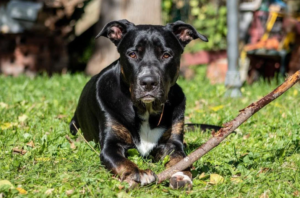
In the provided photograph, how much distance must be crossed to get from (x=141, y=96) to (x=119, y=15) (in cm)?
647

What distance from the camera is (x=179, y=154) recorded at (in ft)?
14.8

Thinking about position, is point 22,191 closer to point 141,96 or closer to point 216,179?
point 141,96

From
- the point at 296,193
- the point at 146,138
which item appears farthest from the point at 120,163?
the point at 296,193

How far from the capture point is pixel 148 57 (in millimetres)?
4477

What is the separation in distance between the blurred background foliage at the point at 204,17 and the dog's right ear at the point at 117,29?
301 inches

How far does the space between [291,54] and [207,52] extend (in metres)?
2.61

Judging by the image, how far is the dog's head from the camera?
4.30m

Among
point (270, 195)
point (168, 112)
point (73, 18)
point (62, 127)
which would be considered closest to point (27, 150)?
point (62, 127)

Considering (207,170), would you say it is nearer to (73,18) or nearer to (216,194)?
(216,194)

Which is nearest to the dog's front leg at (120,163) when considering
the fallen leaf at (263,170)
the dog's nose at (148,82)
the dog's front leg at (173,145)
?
the dog's front leg at (173,145)

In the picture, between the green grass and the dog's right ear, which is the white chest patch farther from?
the dog's right ear

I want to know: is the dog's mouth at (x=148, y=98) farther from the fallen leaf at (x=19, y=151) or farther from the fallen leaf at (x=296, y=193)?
the fallen leaf at (x=296, y=193)

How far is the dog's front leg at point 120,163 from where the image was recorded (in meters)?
3.88

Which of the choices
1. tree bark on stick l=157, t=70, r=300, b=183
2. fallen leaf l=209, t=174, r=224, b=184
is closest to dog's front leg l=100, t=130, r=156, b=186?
tree bark on stick l=157, t=70, r=300, b=183
